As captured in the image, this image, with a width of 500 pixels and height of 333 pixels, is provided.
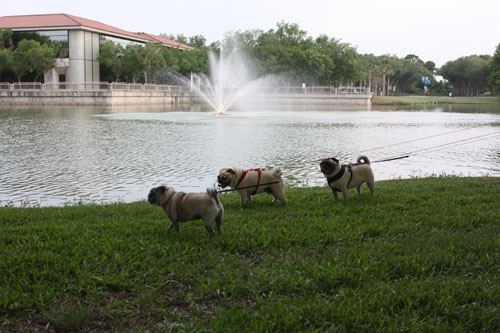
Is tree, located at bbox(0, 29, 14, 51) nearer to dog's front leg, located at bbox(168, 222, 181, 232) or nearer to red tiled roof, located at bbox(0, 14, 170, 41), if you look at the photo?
red tiled roof, located at bbox(0, 14, 170, 41)

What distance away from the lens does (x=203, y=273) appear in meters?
4.64

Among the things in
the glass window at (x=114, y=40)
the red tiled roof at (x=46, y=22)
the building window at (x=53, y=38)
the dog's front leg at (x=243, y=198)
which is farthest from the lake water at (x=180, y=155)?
the glass window at (x=114, y=40)

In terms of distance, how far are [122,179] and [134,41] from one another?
72270 millimetres

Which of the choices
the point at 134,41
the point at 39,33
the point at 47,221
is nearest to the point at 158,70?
the point at 134,41

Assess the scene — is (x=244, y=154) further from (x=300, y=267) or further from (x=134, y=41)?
(x=134, y=41)

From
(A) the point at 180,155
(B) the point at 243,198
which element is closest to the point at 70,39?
(A) the point at 180,155

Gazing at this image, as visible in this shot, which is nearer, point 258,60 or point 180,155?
point 180,155

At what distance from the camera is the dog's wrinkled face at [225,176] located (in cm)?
675

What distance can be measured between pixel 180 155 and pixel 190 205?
42.6 feet

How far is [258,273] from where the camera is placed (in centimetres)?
455

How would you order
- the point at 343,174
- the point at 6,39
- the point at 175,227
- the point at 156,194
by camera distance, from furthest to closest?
the point at 6,39 < the point at 343,174 < the point at 175,227 < the point at 156,194

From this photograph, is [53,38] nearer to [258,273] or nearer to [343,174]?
[343,174]

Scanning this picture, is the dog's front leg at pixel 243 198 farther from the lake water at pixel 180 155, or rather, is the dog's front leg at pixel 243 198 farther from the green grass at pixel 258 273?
the lake water at pixel 180 155

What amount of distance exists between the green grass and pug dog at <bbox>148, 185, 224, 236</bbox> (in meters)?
0.27
